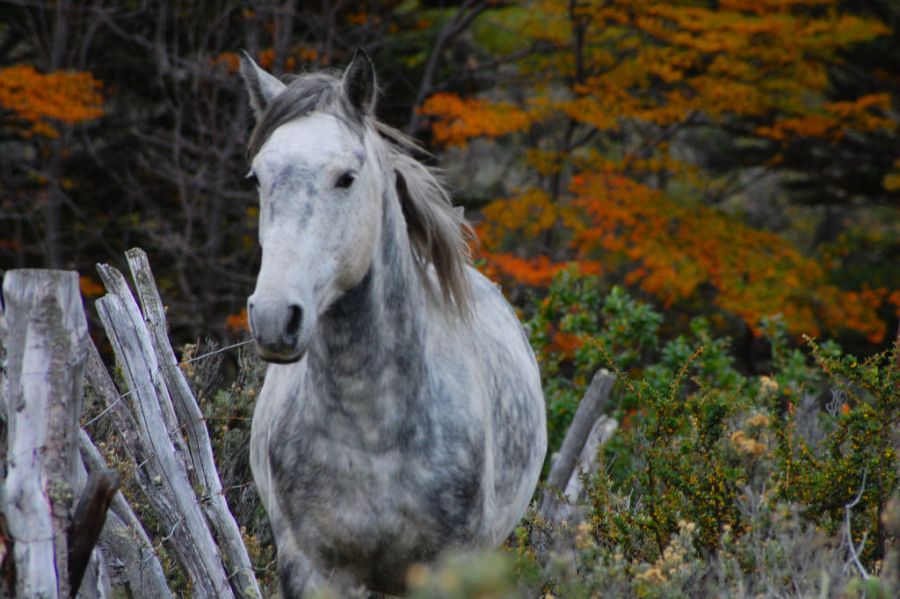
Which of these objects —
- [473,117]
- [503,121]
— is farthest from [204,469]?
[503,121]

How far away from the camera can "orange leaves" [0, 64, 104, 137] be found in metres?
8.98

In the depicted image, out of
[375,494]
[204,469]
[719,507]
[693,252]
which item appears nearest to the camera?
[375,494]

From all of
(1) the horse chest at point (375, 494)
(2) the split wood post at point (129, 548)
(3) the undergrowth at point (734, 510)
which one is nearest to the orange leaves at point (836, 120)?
(3) the undergrowth at point (734, 510)

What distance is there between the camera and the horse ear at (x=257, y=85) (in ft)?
10.1

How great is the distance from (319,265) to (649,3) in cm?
814

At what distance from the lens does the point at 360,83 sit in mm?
2953

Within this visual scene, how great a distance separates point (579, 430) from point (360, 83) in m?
3.68

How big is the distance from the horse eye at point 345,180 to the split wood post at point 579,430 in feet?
11.0

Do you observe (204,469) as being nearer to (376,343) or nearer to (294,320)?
(376,343)

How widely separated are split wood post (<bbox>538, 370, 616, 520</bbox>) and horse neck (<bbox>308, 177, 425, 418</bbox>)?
2.97 meters

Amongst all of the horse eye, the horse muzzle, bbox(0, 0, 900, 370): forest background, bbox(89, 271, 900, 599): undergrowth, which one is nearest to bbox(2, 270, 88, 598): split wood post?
the horse muzzle

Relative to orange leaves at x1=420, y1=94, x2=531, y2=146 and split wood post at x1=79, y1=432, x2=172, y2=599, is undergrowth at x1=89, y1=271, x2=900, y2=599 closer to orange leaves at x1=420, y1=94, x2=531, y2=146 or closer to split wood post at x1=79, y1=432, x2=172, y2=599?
split wood post at x1=79, y1=432, x2=172, y2=599

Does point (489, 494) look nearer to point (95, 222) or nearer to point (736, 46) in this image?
point (736, 46)

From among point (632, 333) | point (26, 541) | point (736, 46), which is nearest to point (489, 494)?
point (26, 541)
